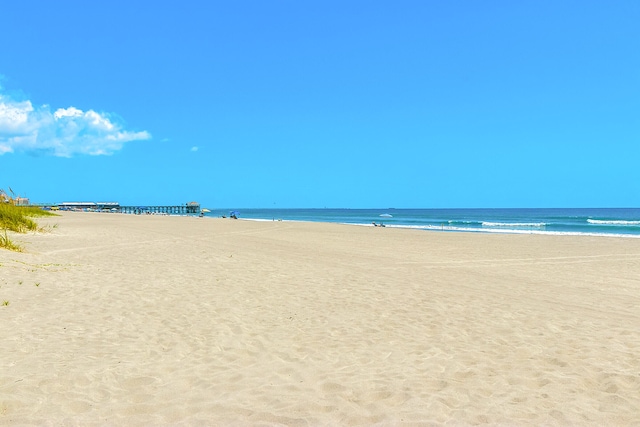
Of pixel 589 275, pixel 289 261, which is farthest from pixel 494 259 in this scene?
pixel 289 261

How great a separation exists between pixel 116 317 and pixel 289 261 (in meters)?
8.05

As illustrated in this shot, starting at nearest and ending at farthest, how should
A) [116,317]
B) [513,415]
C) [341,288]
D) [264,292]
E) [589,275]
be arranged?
[513,415] < [116,317] < [264,292] < [341,288] < [589,275]

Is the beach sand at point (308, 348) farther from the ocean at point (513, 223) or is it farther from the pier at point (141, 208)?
the pier at point (141, 208)

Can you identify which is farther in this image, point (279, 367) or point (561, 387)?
point (279, 367)

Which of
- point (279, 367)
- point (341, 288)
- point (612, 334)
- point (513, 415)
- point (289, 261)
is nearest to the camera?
point (513, 415)

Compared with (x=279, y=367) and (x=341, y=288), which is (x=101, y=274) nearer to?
(x=341, y=288)

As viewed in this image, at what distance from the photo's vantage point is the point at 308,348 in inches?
237

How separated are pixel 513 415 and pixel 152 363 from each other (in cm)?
374

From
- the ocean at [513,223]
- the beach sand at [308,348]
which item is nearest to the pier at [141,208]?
the ocean at [513,223]

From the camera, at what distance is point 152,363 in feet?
17.5

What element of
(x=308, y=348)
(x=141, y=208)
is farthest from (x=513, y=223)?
(x=141, y=208)

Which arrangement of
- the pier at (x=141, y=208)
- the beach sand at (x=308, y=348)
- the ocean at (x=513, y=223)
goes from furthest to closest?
1. the pier at (x=141, y=208)
2. the ocean at (x=513, y=223)
3. the beach sand at (x=308, y=348)

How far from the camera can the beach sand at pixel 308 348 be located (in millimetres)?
4180

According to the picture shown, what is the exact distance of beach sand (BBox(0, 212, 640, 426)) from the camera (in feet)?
13.7
